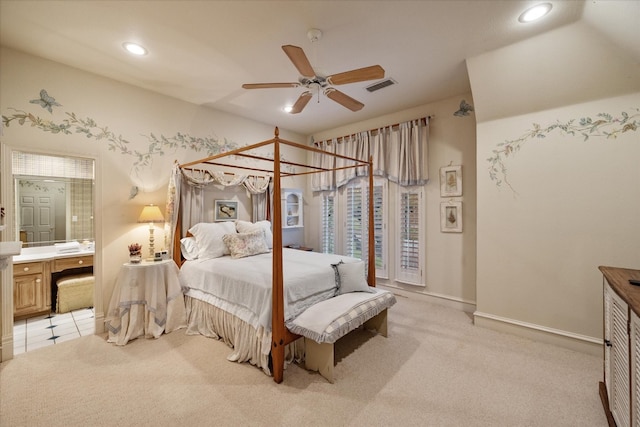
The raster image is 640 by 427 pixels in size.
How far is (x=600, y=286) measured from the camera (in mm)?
2590

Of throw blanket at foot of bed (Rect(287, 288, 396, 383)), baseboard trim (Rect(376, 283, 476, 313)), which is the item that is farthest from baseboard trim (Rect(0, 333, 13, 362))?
baseboard trim (Rect(376, 283, 476, 313))

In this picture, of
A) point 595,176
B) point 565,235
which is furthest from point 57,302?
point 595,176

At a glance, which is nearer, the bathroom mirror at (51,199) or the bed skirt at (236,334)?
the bed skirt at (236,334)

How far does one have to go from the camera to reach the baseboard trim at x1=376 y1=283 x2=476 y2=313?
3.71m

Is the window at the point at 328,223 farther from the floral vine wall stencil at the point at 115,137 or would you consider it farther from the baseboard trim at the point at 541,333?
the baseboard trim at the point at 541,333

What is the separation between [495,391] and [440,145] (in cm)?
307

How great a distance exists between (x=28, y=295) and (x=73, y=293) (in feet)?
1.43

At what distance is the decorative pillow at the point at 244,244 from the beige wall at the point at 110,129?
3.15 feet

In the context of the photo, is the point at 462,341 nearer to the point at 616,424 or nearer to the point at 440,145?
the point at 616,424

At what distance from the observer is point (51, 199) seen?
4039 millimetres

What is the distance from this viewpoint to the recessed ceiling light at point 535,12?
80.6 inches

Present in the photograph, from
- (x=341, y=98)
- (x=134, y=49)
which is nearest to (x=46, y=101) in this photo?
(x=134, y=49)

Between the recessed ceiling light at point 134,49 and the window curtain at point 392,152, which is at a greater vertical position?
the recessed ceiling light at point 134,49

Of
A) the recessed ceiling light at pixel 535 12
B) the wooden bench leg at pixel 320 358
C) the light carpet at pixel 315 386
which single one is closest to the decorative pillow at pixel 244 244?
the light carpet at pixel 315 386
